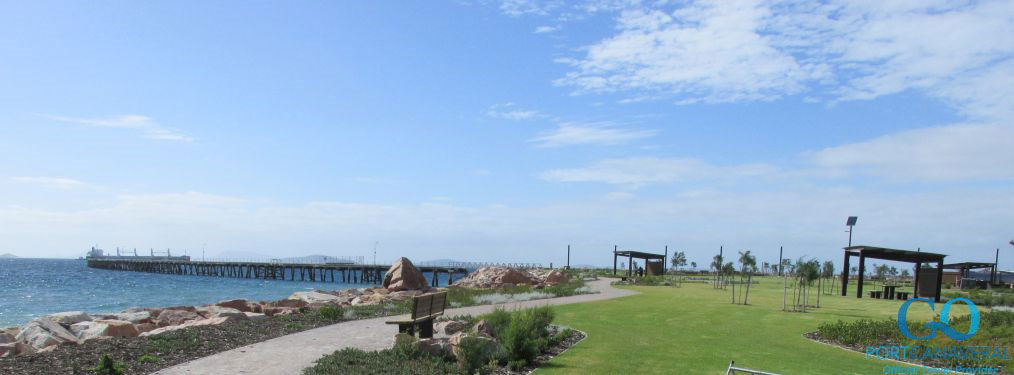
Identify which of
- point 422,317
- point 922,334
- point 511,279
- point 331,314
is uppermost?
point 422,317

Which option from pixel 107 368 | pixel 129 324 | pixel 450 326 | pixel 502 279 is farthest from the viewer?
pixel 502 279

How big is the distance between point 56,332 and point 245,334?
5.23 m

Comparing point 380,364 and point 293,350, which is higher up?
point 380,364

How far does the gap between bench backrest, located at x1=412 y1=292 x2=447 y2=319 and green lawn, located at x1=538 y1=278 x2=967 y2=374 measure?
100 inches

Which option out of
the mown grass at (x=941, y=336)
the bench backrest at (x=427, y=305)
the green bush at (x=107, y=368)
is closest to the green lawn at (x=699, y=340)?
the mown grass at (x=941, y=336)

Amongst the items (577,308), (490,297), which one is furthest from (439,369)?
(490,297)

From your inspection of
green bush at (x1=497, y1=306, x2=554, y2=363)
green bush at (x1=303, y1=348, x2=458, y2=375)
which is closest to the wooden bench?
green bush at (x1=303, y1=348, x2=458, y2=375)

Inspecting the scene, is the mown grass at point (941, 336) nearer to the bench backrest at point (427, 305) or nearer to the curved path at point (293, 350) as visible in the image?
the bench backrest at point (427, 305)

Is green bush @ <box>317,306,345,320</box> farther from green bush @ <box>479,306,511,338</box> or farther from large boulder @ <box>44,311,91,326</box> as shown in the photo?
large boulder @ <box>44,311,91,326</box>

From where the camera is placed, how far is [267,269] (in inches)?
4028

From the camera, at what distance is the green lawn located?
480 inches

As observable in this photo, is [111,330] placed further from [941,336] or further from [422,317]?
[941,336]

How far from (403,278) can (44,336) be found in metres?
21.6

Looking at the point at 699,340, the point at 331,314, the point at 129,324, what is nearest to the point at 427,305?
the point at 331,314
